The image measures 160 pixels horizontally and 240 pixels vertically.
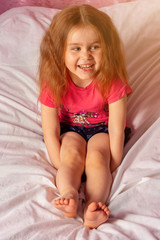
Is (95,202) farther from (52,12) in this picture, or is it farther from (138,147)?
(52,12)

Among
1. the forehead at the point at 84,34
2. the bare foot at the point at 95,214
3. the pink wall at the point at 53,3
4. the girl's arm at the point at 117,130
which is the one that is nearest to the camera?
the bare foot at the point at 95,214

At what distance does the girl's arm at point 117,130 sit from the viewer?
3.55 ft

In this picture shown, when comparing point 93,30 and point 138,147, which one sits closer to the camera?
point 93,30

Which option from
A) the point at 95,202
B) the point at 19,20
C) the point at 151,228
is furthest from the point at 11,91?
the point at 151,228

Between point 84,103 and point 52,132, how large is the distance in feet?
0.49

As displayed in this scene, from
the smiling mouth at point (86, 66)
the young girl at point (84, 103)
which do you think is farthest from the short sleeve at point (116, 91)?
the smiling mouth at point (86, 66)

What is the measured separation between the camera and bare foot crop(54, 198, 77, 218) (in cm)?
86

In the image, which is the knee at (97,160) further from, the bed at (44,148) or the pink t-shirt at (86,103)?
the pink t-shirt at (86,103)

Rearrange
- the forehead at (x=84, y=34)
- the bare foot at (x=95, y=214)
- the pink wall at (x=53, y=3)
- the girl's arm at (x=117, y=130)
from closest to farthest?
the bare foot at (x=95, y=214) < the forehead at (x=84, y=34) < the girl's arm at (x=117, y=130) < the pink wall at (x=53, y=3)

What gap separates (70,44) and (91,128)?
0.34 meters

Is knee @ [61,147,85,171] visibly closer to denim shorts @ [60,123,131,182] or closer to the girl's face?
denim shorts @ [60,123,131,182]

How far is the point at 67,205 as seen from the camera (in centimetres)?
87

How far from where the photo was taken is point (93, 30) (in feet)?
3.15

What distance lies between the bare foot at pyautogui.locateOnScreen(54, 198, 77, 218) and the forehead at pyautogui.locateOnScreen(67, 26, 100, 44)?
46 centimetres
